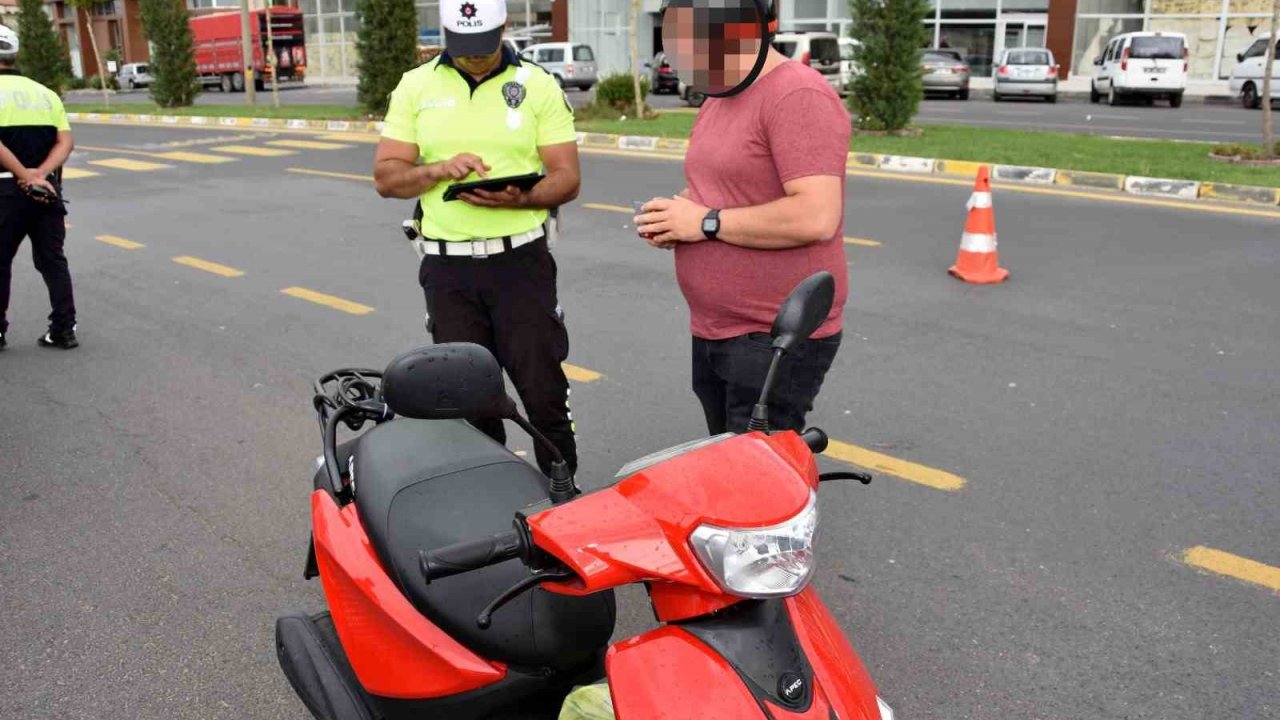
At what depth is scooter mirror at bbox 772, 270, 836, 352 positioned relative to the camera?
2002 mm

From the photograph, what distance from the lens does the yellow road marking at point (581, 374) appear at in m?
5.83

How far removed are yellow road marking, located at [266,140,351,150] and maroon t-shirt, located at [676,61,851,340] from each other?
52.1 feet

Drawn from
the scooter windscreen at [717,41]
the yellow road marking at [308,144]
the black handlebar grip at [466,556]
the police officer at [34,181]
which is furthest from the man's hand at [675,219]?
the yellow road marking at [308,144]

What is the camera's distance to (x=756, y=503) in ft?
5.22

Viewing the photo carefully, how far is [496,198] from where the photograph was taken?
3.60 meters

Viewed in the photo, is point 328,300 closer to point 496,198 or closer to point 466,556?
point 496,198

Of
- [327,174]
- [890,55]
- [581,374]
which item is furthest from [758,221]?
[890,55]

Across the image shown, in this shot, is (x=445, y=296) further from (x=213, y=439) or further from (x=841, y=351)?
(x=841, y=351)

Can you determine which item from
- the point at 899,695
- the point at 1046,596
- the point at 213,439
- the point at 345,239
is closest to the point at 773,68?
the point at 899,695

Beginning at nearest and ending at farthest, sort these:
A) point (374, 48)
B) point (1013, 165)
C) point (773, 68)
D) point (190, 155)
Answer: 1. point (773, 68)
2. point (1013, 165)
3. point (190, 155)
4. point (374, 48)

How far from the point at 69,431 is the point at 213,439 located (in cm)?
74

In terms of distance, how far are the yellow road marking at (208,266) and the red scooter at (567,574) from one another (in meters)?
6.39

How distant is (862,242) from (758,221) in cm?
677

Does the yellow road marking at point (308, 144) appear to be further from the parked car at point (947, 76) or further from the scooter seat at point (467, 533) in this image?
the scooter seat at point (467, 533)
